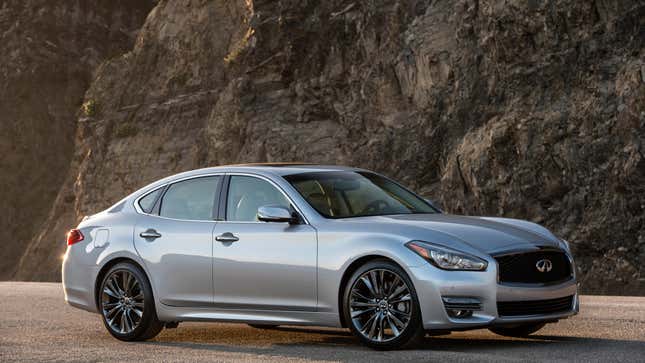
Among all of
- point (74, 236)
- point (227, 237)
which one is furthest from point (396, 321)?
point (74, 236)

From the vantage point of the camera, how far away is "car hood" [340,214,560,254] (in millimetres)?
9281

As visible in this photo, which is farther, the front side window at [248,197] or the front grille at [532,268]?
the front side window at [248,197]

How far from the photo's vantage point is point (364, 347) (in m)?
9.88

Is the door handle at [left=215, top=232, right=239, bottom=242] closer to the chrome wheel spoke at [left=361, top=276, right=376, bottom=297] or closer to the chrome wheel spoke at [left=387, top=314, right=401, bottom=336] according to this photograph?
the chrome wheel spoke at [left=361, top=276, right=376, bottom=297]

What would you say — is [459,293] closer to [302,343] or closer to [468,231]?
[468,231]

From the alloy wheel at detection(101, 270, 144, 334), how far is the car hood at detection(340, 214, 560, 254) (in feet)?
8.13

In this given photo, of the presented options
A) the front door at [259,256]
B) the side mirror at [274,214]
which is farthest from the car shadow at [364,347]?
the side mirror at [274,214]

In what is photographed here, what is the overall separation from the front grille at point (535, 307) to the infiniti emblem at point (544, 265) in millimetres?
256

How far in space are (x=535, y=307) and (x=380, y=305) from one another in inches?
49.2

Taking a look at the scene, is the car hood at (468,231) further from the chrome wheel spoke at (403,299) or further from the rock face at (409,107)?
the rock face at (409,107)

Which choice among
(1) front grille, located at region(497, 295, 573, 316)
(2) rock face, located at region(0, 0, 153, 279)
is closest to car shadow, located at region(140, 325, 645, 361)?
(1) front grille, located at region(497, 295, 573, 316)

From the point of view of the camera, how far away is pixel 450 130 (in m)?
30.8

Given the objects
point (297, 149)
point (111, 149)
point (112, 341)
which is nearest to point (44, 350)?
point (112, 341)

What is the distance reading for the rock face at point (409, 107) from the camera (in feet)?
85.5
